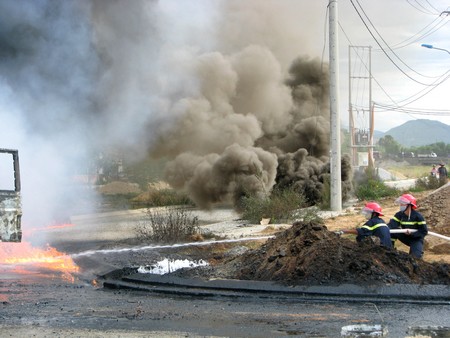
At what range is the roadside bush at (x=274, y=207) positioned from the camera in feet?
68.9

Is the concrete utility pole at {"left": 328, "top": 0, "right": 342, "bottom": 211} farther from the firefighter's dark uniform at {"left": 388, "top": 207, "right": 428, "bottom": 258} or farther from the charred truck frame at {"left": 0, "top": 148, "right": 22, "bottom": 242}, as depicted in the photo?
the charred truck frame at {"left": 0, "top": 148, "right": 22, "bottom": 242}

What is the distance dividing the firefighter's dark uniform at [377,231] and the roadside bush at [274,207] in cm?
1033

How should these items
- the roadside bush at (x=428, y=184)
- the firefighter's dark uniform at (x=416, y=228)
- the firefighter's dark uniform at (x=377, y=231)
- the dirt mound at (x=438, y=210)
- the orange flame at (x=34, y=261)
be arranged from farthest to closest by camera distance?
the roadside bush at (x=428, y=184) → the dirt mound at (x=438, y=210) → the orange flame at (x=34, y=261) → the firefighter's dark uniform at (x=416, y=228) → the firefighter's dark uniform at (x=377, y=231)

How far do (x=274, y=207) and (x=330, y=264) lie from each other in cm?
1202

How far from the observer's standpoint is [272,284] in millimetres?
9195

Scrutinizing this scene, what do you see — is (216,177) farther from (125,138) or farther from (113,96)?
(113,96)

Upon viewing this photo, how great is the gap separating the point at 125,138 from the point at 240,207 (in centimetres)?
538

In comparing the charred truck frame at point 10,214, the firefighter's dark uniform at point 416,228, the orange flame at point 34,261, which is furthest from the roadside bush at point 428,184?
the charred truck frame at point 10,214

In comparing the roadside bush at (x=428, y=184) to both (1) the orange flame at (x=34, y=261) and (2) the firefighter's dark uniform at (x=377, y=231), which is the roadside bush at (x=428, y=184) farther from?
(1) the orange flame at (x=34, y=261)

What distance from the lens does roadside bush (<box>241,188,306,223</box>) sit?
2100 centimetres

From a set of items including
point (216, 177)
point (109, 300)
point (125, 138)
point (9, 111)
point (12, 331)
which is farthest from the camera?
point (216, 177)

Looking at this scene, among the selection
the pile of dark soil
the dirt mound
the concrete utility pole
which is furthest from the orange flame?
the concrete utility pole

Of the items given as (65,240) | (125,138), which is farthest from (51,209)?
(125,138)

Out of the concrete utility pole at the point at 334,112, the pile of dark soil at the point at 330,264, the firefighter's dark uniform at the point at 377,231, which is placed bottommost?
the pile of dark soil at the point at 330,264
